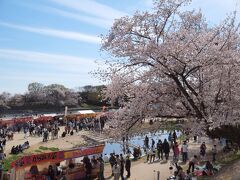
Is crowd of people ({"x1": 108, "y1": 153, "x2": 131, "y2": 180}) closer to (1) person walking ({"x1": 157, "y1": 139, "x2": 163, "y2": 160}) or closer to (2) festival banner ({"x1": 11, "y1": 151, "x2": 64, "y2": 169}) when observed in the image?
(2) festival banner ({"x1": 11, "y1": 151, "x2": 64, "y2": 169})

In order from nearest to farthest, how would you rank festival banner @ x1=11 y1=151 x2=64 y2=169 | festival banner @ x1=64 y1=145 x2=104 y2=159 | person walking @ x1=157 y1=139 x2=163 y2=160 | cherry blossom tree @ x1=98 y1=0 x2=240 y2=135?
cherry blossom tree @ x1=98 y1=0 x2=240 y2=135 → festival banner @ x1=11 y1=151 x2=64 y2=169 → festival banner @ x1=64 y1=145 x2=104 y2=159 → person walking @ x1=157 y1=139 x2=163 y2=160

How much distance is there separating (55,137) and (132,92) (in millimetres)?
33214

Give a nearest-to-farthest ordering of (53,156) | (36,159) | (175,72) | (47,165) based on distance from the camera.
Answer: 1. (175,72)
2. (36,159)
3. (47,165)
4. (53,156)

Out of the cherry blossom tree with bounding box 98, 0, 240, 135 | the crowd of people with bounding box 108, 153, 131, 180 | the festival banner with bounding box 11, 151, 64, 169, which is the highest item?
the cherry blossom tree with bounding box 98, 0, 240, 135

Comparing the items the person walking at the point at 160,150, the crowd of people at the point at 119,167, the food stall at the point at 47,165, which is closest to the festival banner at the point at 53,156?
the food stall at the point at 47,165

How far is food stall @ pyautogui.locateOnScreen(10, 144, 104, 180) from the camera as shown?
17.7 metres

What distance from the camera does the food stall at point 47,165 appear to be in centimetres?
1769

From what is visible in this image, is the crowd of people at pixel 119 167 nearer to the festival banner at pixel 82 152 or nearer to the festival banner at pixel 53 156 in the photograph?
the festival banner at pixel 82 152

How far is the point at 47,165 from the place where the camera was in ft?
63.1

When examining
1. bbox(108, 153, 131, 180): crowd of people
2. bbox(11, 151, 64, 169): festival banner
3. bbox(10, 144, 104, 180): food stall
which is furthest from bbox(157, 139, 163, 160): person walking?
bbox(11, 151, 64, 169): festival banner

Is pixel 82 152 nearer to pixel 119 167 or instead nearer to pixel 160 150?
pixel 119 167

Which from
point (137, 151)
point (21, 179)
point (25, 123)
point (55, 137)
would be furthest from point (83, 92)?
point (21, 179)

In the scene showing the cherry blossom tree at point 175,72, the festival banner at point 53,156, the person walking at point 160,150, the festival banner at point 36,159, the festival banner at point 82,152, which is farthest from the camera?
the person walking at point 160,150

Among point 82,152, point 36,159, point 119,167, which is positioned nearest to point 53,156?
point 36,159
